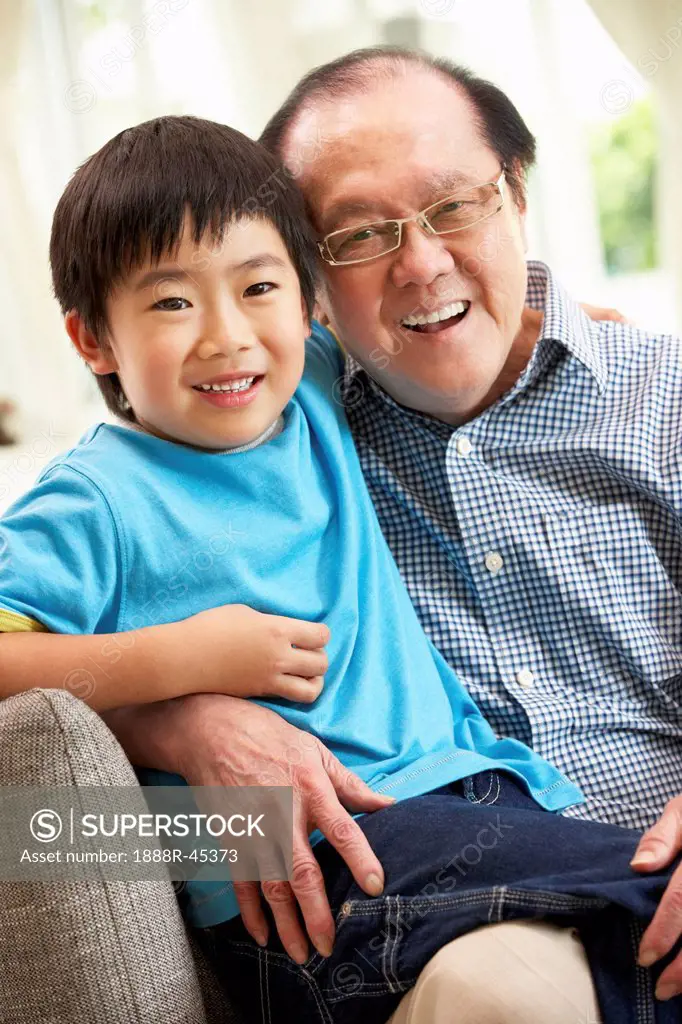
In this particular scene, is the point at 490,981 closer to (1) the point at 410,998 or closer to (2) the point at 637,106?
(1) the point at 410,998

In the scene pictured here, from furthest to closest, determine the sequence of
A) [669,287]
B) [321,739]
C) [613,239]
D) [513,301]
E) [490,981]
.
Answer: [613,239] < [669,287] < [513,301] < [321,739] < [490,981]

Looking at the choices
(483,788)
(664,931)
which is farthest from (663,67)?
(664,931)

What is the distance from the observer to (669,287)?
3367mm

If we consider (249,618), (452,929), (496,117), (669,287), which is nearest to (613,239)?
(669,287)

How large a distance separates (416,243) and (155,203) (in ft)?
1.19

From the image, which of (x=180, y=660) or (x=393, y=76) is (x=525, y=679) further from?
(x=393, y=76)

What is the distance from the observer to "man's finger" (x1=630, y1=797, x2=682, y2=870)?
111cm

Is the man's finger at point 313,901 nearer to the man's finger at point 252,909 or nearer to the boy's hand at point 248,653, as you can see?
the man's finger at point 252,909

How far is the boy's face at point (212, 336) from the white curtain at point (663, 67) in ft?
6.53

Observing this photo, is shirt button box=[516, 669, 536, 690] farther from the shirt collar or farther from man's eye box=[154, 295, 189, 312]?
man's eye box=[154, 295, 189, 312]

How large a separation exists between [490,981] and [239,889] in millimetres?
320

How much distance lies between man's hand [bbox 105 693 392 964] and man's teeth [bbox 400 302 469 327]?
0.57 metres

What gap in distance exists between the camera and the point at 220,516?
4.50 feet

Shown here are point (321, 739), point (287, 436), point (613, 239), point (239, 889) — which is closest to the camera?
point (239, 889)
